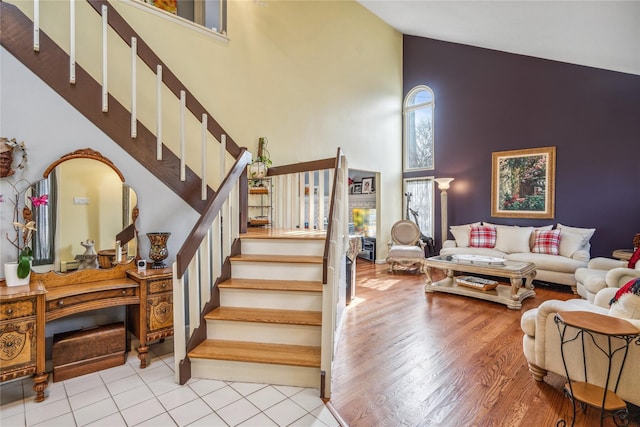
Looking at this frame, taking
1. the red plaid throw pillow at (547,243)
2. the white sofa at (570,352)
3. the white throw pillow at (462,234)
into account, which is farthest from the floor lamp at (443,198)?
the white sofa at (570,352)

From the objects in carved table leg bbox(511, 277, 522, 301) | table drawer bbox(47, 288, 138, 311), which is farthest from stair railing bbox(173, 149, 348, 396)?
carved table leg bbox(511, 277, 522, 301)

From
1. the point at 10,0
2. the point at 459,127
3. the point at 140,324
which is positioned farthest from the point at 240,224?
the point at 459,127

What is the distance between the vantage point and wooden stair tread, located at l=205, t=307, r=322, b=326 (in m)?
2.42

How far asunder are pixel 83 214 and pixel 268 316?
1.82 meters

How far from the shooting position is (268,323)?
2449 mm

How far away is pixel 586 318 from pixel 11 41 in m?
4.45

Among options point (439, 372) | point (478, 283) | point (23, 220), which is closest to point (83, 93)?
point (23, 220)

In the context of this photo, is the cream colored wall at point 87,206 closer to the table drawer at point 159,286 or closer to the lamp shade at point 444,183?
the table drawer at point 159,286

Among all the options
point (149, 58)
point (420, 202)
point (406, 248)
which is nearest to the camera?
point (149, 58)

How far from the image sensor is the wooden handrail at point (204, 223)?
7.43ft

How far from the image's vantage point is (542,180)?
5.61 m

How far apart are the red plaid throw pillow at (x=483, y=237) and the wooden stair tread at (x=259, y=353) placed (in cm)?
455

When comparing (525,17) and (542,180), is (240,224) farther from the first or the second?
(542,180)

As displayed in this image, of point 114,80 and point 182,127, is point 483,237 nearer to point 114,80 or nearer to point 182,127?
point 182,127
